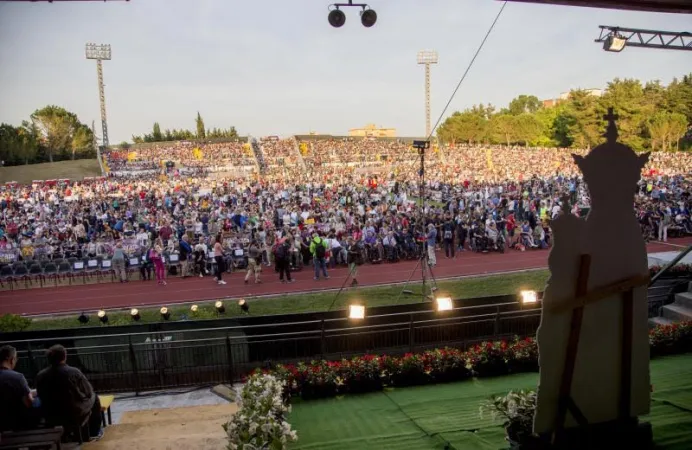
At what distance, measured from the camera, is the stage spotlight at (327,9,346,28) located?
1126 centimetres

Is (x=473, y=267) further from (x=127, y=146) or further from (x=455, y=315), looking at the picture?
(x=127, y=146)

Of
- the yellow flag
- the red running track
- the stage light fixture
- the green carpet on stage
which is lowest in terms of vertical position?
the red running track

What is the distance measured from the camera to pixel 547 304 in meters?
4.20

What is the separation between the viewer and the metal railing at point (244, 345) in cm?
969

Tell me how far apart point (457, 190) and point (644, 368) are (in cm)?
3130

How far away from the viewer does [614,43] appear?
17406mm

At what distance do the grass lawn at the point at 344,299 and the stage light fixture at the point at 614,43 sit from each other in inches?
301

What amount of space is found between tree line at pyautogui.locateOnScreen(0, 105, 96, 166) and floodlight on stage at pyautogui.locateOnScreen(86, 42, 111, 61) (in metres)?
12.7

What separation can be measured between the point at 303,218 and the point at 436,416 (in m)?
20.4

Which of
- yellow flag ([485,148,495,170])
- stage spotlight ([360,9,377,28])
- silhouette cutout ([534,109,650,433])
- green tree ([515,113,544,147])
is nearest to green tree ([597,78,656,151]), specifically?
yellow flag ([485,148,495,170])

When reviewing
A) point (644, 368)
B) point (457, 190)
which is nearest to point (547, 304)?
point (644, 368)

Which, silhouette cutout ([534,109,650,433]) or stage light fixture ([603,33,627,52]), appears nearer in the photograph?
silhouette cutout ([534,109,650,433])

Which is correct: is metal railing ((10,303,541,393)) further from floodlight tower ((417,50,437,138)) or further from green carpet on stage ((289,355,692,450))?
floodlight tower ((417,50,437,138))

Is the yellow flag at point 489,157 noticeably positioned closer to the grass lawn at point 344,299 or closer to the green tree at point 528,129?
the green tree at point 528,129
